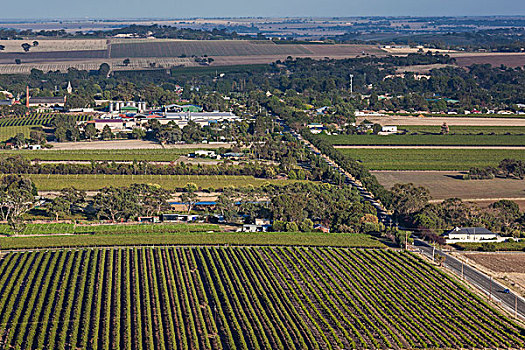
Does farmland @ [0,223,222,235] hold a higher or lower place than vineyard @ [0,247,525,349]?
lower

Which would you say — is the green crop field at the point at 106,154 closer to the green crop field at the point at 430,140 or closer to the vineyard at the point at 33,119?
the green crop field at the point at 430,140

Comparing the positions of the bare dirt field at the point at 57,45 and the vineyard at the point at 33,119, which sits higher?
the vineyard at the point at 33,119

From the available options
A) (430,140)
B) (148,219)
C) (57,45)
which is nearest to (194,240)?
(148,219)

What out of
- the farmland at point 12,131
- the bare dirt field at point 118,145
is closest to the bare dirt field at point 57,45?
the farmland at point 12,131

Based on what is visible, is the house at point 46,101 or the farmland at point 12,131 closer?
the farmland at point 12,131

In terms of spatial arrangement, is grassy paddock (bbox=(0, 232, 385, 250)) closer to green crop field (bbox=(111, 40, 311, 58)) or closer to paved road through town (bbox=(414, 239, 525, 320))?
paved road through town (bbox=(414, 239, 525, 320))

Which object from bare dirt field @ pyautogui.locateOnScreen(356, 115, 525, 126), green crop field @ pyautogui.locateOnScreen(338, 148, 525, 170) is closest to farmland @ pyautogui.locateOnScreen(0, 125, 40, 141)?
green crop field @ pyautogui.locateOnScreen(338, 148, 525, 170)

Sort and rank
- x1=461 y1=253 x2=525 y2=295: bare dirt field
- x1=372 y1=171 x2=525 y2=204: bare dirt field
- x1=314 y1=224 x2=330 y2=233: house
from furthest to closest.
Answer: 1. x1=372 y1=171 x2=525 y2=204: bare dirt field
2. x1=314 y1=224 x2=330 y2=233: house
3. x1=461 y1=253 x2=525 y2=295: bare dirt field

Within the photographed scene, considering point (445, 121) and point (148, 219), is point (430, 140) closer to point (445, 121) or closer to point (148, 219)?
point (445, 121)
